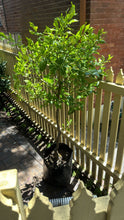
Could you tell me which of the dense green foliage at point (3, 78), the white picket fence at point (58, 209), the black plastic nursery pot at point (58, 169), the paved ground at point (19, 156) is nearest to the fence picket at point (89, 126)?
the black plastic nursery pot at point (58, 169)

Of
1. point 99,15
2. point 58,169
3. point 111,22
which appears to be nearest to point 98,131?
point 58,169

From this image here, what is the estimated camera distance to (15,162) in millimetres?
3225

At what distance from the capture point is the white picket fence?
0.78m

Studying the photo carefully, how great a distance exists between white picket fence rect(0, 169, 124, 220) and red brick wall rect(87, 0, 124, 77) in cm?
409

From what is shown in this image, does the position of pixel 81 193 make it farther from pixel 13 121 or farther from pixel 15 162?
pixel 13 121

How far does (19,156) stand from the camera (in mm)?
3389

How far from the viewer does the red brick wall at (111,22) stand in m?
3.98

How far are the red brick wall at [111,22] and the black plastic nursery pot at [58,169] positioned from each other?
3239 mm

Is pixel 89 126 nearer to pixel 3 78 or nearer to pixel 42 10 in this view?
pixel 3 78

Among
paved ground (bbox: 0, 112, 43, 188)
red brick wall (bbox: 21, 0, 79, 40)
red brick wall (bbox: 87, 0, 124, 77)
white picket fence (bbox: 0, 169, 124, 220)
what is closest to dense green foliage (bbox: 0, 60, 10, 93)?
paved ground (bbox: 0, 112, 43, 188)

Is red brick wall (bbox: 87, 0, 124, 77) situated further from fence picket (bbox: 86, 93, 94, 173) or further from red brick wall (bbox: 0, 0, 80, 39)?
fence picket (bbox: 86, 93, 94, 173)

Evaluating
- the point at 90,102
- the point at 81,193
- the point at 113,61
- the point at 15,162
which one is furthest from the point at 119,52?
the point at 81,193

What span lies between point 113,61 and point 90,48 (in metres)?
3.52

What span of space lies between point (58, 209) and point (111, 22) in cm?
475
